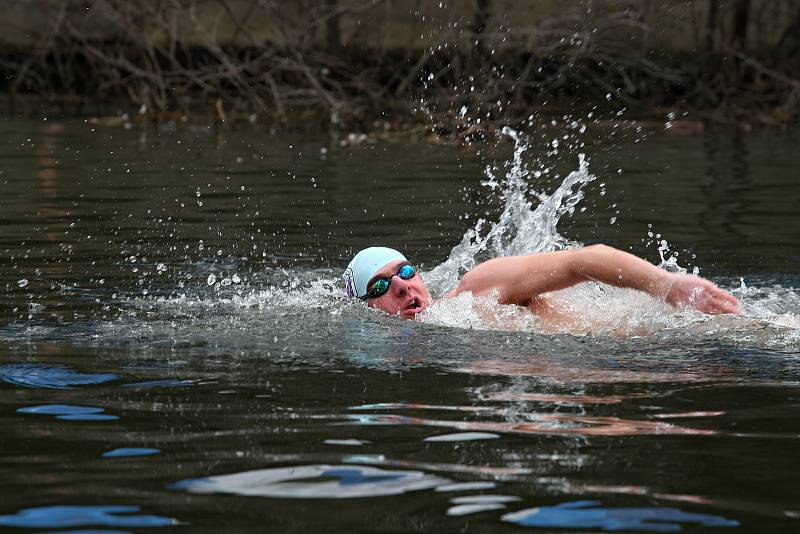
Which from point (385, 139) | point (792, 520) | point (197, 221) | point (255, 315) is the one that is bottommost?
point (792, 520)

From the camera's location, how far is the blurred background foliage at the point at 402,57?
1942cm

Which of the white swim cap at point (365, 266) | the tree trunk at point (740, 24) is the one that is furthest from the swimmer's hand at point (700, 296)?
the tree trunk at point (740, 24)

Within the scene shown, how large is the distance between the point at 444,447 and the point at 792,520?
4.36 feet

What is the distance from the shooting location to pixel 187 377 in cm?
618

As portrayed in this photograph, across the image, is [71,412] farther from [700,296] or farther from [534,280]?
[700,296]

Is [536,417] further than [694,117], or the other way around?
[694,117]

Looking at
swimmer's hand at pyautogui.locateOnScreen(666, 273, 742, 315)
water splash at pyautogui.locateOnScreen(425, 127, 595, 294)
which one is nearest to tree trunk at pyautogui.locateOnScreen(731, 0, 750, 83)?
water splash at pyautogui.locateOnScreen(425, 127, 595, 294)

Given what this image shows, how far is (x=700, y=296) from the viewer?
637 centimetres

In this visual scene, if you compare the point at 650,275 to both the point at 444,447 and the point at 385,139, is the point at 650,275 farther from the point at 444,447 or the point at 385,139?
the point at 385,139

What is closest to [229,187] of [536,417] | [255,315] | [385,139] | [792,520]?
[385,139]

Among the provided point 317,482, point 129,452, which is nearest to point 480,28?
point 129,452

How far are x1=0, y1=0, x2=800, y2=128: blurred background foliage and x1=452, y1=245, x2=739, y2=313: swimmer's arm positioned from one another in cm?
1103

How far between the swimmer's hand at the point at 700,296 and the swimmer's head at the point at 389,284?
74.9 inches

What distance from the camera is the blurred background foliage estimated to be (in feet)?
63.7
